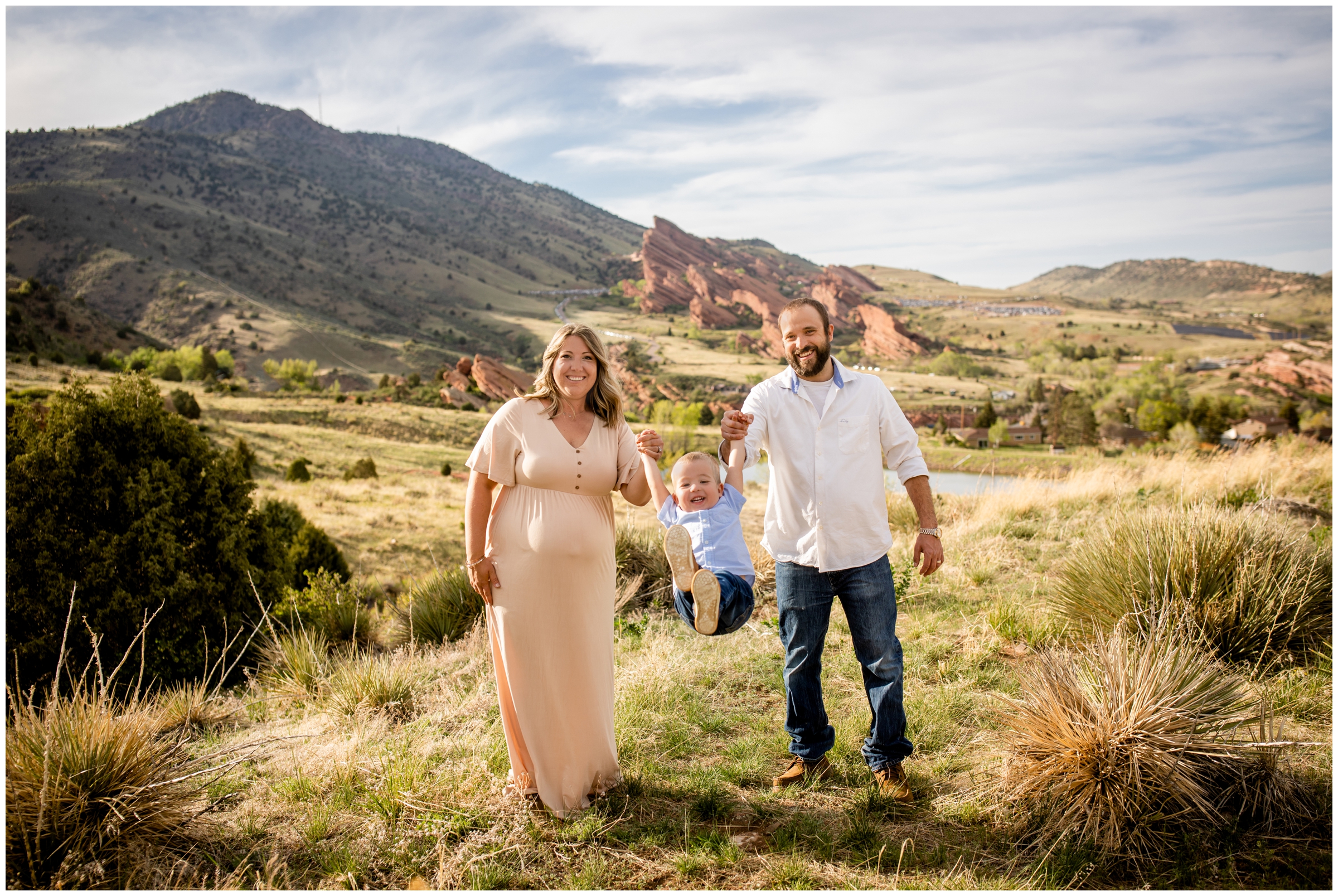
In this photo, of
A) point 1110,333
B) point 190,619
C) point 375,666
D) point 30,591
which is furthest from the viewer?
point 1110,333

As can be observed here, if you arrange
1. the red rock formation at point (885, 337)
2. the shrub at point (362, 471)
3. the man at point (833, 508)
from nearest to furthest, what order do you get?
the man at point (833, 508) → the shrub at point (362, 471) → the red rock formation at point (885, 337)

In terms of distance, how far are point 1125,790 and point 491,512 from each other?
9.69ft

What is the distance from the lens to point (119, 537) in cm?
580

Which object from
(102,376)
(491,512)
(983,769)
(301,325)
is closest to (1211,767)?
(983,769)

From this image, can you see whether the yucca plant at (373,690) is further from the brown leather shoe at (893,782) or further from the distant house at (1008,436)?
the distant house at (1008,436)

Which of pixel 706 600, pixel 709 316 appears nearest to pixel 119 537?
pixel 706 600

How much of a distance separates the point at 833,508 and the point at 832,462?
22 cm

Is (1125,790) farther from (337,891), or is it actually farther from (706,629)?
(337,891)

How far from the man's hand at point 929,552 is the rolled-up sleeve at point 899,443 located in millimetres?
291

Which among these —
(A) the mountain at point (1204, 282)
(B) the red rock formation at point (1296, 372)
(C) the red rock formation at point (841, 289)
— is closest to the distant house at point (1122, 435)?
(B) the red rock formation at point (1296, 372)

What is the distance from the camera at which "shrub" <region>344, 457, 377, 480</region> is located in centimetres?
2672

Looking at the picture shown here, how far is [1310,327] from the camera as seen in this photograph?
372 feet

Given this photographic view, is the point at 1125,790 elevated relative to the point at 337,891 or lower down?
elevated

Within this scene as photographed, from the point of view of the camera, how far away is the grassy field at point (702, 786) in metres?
2.86
